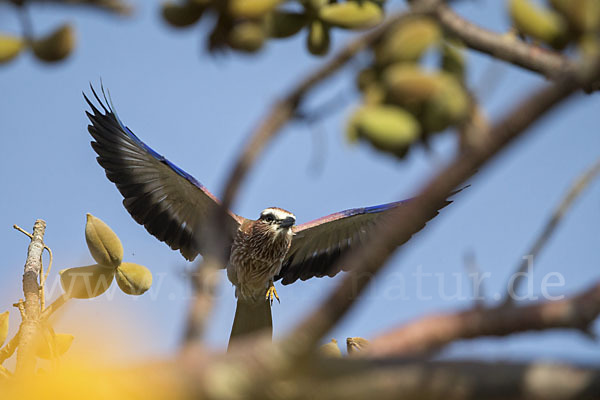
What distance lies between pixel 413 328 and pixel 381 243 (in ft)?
→ 0.84

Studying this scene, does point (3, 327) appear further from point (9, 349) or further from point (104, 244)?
point (104, 244)

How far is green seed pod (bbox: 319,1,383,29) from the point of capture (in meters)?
1.87

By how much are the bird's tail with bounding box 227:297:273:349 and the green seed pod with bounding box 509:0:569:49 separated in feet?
17.4

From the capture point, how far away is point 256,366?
1.13m

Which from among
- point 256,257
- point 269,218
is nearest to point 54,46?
point 256,257

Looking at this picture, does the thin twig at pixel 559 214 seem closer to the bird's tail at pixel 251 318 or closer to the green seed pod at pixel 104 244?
the green seed pod at pixel 104 244

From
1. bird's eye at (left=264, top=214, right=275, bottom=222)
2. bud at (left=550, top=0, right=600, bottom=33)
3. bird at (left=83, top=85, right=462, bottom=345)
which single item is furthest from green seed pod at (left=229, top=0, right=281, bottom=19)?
bird's eye at (left=264, top=214, right=275, bottom=222)

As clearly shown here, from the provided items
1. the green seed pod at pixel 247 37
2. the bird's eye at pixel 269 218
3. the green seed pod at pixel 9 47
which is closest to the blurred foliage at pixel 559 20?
the green seed pod at pixel 247 37

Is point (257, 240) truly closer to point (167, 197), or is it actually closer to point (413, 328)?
point (167, 197)

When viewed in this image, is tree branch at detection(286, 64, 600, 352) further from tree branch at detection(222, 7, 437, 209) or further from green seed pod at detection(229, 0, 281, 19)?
green seed pod at detection(229, 0, 281, 19)

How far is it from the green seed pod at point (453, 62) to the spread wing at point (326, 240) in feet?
18.4

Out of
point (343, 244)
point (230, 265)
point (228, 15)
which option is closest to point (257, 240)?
point (230, 265)

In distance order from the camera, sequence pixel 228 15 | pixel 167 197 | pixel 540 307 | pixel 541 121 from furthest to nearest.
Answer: pixel 167 197 → pixel 228 15 → pixel 540 307 → pixel 541 121

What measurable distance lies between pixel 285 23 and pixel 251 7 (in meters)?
0.28
